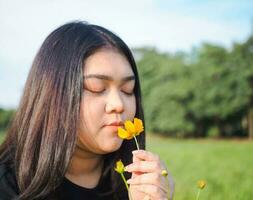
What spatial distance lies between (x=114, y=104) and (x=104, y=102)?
0.04m

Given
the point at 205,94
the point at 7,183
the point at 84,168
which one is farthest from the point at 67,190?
the point at 205,94

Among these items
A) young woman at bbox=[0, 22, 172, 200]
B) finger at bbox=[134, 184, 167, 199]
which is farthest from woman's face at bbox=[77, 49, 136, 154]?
finger at bbox=[134, 184, 167, 199]

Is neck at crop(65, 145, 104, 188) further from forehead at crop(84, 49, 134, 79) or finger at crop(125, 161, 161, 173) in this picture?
finger at crop(125, 161, 161, 173)

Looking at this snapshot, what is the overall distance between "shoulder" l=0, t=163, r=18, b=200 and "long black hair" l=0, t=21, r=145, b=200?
21 mm

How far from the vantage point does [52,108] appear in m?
1.73

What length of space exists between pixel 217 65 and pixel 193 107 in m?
3.48

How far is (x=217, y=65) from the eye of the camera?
31688 millimetres

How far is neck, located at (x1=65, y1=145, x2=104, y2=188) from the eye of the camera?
1.91 meters

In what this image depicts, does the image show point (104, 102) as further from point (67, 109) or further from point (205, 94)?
point (205, 94)

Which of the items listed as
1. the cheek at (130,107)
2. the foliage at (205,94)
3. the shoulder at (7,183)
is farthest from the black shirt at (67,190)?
the foliage at (205,94)

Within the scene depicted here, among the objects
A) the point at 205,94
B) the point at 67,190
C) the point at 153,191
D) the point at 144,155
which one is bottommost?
the point at 205,94

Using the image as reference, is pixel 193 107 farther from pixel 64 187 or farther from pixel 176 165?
pixel 64 187

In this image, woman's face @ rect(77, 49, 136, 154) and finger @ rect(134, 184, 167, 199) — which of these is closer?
finger @ rect(134, 184, 167, 199)

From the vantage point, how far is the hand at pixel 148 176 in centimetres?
143
